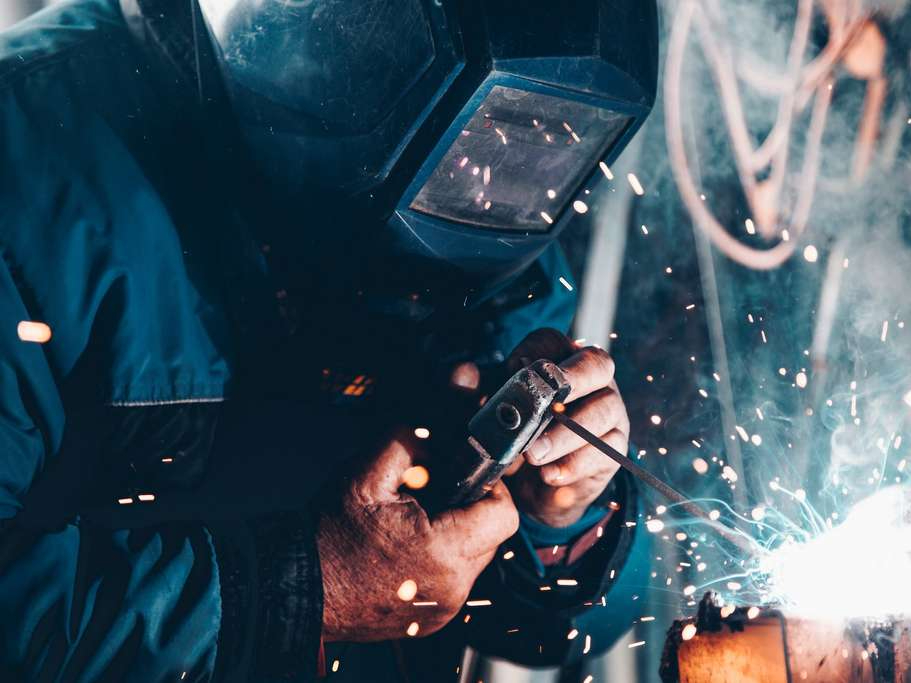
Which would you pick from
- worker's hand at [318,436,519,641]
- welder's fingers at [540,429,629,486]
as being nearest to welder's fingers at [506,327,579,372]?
welder's fingers at [540,429,629,486]

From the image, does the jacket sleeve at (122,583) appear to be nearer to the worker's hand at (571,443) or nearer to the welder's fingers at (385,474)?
the welder's fingers at (385,474)

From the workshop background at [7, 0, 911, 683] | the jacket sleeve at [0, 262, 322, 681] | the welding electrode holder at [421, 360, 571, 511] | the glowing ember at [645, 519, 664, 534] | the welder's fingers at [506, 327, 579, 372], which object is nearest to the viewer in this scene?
the jacket sleeve at [0, 262, 322, 681]

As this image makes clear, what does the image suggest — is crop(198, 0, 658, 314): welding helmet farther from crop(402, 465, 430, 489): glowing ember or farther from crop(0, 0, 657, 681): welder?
crop(402, 465, 430, 489): glowing ember

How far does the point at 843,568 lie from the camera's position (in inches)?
53.1

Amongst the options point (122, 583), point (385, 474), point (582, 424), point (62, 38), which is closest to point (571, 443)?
point (582, 424)

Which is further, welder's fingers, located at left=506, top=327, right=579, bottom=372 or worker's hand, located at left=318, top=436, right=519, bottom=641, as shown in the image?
welder's fingers, located at left=506, top=327, right=579, bottom=372

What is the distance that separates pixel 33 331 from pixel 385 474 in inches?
Result: 23.6

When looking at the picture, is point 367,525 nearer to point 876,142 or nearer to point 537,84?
point 537,84

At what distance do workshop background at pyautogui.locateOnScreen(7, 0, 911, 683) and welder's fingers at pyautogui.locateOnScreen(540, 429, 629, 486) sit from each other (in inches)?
41.9

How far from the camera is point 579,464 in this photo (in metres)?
1.46

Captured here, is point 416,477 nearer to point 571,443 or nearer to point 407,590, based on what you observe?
point 407,590

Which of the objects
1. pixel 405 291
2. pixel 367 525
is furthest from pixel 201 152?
pixel 367 525

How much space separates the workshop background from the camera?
2.33 metres

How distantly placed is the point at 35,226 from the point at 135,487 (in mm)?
514
